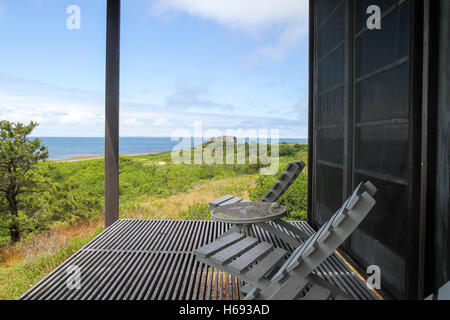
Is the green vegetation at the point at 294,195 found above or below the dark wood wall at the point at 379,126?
below

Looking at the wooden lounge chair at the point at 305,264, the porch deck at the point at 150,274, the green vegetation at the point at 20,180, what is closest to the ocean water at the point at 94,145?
the green vegetation at the point at 20,180

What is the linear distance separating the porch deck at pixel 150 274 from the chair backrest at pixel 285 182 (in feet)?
1.38

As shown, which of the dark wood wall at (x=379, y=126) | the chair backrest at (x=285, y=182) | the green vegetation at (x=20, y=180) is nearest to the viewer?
the dark wood wall at (x=379, y=126)

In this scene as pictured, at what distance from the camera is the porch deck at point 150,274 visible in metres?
1.70

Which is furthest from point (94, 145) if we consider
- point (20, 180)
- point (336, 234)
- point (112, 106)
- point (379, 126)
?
point (336, 234)

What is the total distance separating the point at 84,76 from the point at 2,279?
1904 cm

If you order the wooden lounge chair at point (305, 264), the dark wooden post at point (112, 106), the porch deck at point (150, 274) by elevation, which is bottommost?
the porch deck at point (150, 274)

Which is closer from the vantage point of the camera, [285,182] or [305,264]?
[305,264]

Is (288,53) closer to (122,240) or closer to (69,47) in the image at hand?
(69,47)

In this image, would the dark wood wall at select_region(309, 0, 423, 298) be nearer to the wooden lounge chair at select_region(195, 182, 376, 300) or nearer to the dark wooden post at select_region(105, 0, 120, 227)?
the wooden lounge chair at select_region(195, 182, 376, 300)

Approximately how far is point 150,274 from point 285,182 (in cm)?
164

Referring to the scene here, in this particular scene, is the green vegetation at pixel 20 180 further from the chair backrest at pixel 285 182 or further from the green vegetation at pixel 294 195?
the chair backrest at pixel 285 182

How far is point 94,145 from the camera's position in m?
32.3

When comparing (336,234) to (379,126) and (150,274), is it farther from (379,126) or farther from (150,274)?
(150,274)
